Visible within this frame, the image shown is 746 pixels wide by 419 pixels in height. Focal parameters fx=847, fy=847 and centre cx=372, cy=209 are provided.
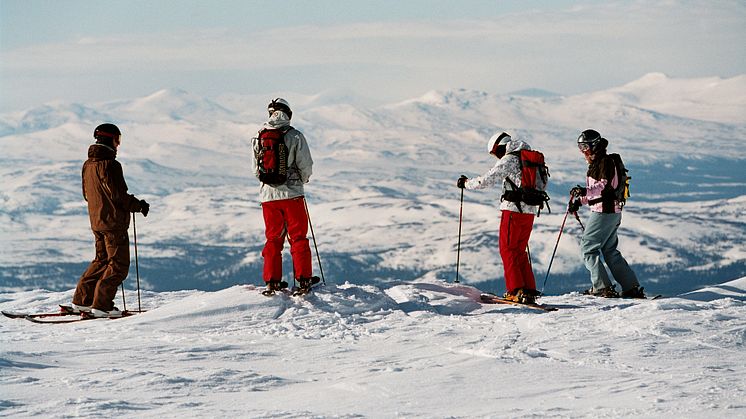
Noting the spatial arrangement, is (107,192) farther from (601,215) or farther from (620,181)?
(620,181)

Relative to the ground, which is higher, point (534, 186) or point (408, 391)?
point (534, 186)

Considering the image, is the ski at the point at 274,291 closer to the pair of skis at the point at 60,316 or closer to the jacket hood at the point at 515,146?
the pair of skis at the point at 60,316

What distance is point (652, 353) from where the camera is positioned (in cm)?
863

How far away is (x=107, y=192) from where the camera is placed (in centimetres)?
1123

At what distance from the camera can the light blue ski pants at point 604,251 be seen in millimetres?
12500

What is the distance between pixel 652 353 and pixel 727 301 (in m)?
3.19

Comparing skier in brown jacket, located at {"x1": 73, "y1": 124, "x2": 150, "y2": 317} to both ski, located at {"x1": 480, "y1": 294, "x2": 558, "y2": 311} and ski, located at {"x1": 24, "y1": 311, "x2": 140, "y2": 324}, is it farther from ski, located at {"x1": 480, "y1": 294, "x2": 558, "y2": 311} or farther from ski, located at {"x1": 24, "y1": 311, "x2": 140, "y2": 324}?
ski, located at {"x1": 480, "y1": 294, "x2": 558, "y2": 311}

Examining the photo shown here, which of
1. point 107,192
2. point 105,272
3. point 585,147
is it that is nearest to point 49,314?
point 105,272

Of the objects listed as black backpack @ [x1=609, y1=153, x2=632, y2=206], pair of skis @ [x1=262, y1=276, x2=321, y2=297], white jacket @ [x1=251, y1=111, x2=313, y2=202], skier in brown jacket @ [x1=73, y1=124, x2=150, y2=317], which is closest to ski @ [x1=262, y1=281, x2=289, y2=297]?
pair of skis @ [x1=262, y1=276, x2=321, y2=297]

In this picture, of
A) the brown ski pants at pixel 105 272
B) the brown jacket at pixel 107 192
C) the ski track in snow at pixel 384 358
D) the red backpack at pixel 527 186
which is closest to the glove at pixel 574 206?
the red backpack at pixel 527 186

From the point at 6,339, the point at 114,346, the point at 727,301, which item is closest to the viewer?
the point at 114,346

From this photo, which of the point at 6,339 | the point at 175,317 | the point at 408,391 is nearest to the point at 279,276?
the point at 175,317

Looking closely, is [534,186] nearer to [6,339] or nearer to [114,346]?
[114,346]

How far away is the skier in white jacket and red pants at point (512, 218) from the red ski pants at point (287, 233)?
232 centimetres
